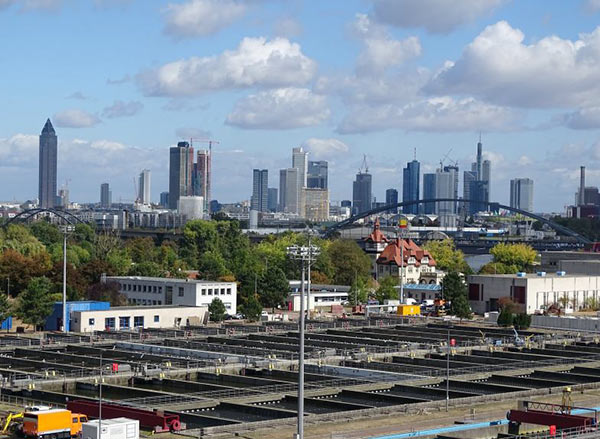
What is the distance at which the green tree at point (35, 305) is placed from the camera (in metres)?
67.1

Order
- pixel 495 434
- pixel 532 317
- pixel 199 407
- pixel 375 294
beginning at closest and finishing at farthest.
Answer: pixel 495 434 → pixel 199 407 → pixel 532 317 → pixel 375 294

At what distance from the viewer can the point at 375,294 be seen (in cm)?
10038

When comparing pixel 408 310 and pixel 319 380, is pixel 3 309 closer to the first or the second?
pixel 319 380

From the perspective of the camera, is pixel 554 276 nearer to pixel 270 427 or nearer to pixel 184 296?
pixel 184 296

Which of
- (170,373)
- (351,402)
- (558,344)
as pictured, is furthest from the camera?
(558,344)

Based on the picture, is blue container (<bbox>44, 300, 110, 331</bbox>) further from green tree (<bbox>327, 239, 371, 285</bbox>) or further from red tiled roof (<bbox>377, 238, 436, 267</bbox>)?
red tiled roof (<bbox>377, 238, 436, 267</bbox>)

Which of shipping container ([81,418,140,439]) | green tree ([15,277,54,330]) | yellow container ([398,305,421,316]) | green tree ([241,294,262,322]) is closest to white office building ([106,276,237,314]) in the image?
green tree ([241,294,262,322])

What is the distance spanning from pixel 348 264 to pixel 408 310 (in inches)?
1030

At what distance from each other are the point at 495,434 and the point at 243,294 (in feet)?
173

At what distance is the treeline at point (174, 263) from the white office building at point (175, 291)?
1529 millimetres

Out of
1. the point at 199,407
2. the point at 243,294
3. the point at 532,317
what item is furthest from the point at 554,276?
the point at 199,407

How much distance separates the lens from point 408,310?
287 feet

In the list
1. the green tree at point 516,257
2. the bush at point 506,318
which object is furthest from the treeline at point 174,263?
the green tree at point 516,257

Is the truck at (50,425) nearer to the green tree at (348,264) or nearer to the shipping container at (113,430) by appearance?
the shipping container at (113,430)
